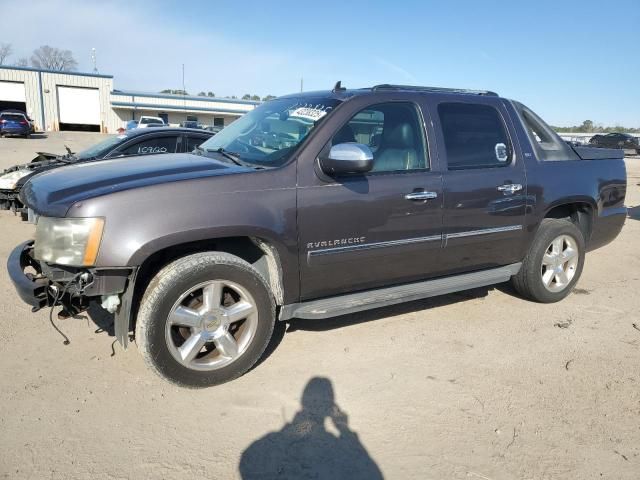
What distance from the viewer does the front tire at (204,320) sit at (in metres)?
2.86

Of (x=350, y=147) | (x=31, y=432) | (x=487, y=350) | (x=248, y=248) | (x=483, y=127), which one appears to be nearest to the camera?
(x=31, y=432)

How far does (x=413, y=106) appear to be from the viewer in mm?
3797

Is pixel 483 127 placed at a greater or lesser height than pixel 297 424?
greater

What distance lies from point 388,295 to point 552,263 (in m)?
1.97

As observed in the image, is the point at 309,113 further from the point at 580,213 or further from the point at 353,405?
the point at 580,213

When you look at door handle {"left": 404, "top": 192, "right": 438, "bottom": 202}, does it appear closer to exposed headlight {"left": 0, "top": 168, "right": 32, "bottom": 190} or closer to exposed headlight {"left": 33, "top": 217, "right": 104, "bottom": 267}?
exposed headlight {"left": 33, "top": 217, "right": 104, "bottom": 267}

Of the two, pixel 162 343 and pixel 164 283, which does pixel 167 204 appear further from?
pixel 162 343

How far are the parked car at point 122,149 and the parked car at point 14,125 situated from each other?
1035 inches

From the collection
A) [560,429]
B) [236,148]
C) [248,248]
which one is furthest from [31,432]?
[560,429]

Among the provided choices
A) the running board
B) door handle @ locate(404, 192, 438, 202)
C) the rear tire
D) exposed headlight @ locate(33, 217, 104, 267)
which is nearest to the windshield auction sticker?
door handle @ locate(404, 192, 438, 202)

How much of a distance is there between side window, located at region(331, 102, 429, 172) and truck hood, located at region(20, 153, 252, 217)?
99 centimetres

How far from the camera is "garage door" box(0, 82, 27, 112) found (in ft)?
128

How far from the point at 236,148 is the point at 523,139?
8.28 ft

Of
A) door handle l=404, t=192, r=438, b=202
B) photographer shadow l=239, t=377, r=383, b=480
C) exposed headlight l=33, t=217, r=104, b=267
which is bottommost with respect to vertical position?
photographer shadow l=239, t=377, r=383, b=480
